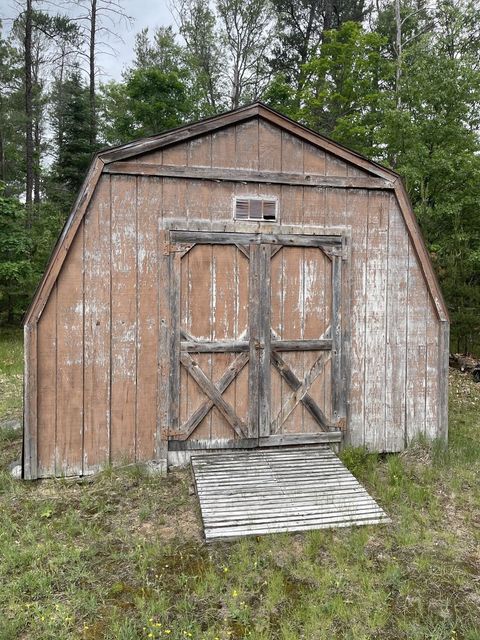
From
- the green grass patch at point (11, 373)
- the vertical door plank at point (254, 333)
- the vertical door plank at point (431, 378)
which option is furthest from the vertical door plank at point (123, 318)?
the vertical door plank at point (431, 378)

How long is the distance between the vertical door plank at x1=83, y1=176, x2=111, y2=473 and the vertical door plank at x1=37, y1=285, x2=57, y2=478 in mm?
300

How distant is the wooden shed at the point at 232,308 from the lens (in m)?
4.36

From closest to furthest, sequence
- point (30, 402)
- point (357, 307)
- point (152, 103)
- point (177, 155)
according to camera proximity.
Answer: point (30, 402) < point (177, 155) < point (357, 307) < point (152, 103)

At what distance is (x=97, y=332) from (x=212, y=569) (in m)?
2.44

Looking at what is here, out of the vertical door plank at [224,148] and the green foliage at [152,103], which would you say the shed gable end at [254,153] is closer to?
the vertical door plank at [224,148]

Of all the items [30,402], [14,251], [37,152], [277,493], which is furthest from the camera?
[37,152]

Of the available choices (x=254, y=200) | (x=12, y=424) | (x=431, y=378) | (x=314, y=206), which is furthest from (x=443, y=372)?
(x=12, y=424)

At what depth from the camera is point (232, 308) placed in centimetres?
466

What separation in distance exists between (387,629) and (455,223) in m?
9.89

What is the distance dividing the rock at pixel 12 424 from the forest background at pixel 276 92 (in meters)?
7.00

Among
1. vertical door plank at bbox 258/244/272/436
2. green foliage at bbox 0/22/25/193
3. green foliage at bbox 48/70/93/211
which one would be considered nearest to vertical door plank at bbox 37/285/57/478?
vertical door plank at bbox 258/244/272/436

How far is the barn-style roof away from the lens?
4.24m

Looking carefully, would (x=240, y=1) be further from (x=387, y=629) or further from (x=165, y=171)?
(x=387, y=629)

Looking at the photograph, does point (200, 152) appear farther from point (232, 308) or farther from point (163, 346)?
A: point (163, 346)
